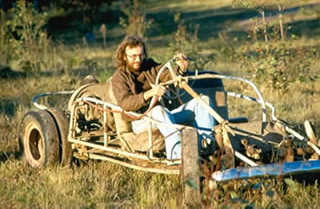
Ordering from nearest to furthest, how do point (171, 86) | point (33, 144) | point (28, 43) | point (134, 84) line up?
1. point (134, 84)
2. point (171, 86)
3. point (33, 144)
4. point (28, 43)

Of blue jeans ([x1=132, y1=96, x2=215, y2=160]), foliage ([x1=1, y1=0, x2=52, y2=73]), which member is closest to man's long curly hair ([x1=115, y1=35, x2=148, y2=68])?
blue jeans ([x1=132, y1=96, x2=215, y2=160])

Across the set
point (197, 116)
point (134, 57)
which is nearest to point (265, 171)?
point (197, 116)

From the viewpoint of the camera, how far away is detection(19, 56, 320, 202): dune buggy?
6.08 m

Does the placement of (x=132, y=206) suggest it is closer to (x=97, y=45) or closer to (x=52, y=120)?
(x=52, y=120)

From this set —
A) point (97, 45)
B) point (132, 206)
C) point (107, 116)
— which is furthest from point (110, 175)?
point (97, 45)

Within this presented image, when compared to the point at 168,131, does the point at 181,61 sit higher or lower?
higher

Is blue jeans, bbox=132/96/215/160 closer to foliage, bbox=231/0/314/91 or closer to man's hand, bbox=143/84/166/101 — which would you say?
man's hand, bbox=143/84/166/101

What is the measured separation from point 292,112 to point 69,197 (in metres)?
5.06

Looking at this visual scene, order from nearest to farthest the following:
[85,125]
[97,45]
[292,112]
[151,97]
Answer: [151,97], [85,125], [292,112], [97,45]

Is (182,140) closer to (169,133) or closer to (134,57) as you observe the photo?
(169,133)

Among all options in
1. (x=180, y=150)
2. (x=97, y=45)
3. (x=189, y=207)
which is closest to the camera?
(x=189, y=207)

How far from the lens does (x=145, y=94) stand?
700 cm

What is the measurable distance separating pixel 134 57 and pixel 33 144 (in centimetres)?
195

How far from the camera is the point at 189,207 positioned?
608cm
